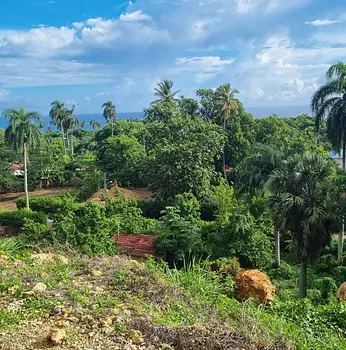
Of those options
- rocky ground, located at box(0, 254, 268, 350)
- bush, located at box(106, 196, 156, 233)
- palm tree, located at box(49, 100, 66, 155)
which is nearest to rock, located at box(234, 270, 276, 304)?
rocky ground, located at box(0, 254, 268, 350)

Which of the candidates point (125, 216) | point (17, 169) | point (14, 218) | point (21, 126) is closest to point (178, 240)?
point (125, 216)

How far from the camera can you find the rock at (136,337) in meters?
3.70

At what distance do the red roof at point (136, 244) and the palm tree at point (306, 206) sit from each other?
4.52 meters

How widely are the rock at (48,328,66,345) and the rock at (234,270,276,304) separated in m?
4.67

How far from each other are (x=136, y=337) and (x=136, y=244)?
10142mm

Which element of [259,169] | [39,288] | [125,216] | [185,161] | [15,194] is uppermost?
[259,169]

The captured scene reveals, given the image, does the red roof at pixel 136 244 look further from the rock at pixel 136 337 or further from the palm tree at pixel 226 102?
the palm tree at pixel 226 102

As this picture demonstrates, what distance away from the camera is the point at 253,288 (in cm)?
773

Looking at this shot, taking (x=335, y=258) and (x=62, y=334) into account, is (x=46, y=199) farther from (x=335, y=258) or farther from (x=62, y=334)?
(x=62, y=334)

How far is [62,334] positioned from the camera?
143 inches

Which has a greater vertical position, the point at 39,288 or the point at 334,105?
the point at 334,105

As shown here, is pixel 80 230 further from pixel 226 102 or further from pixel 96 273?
pixel 226 102

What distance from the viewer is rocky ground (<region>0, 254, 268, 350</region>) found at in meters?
3.69

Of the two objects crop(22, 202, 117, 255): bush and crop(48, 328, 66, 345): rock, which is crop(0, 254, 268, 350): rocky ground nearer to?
crop(48, 328, 66, 345): rock
